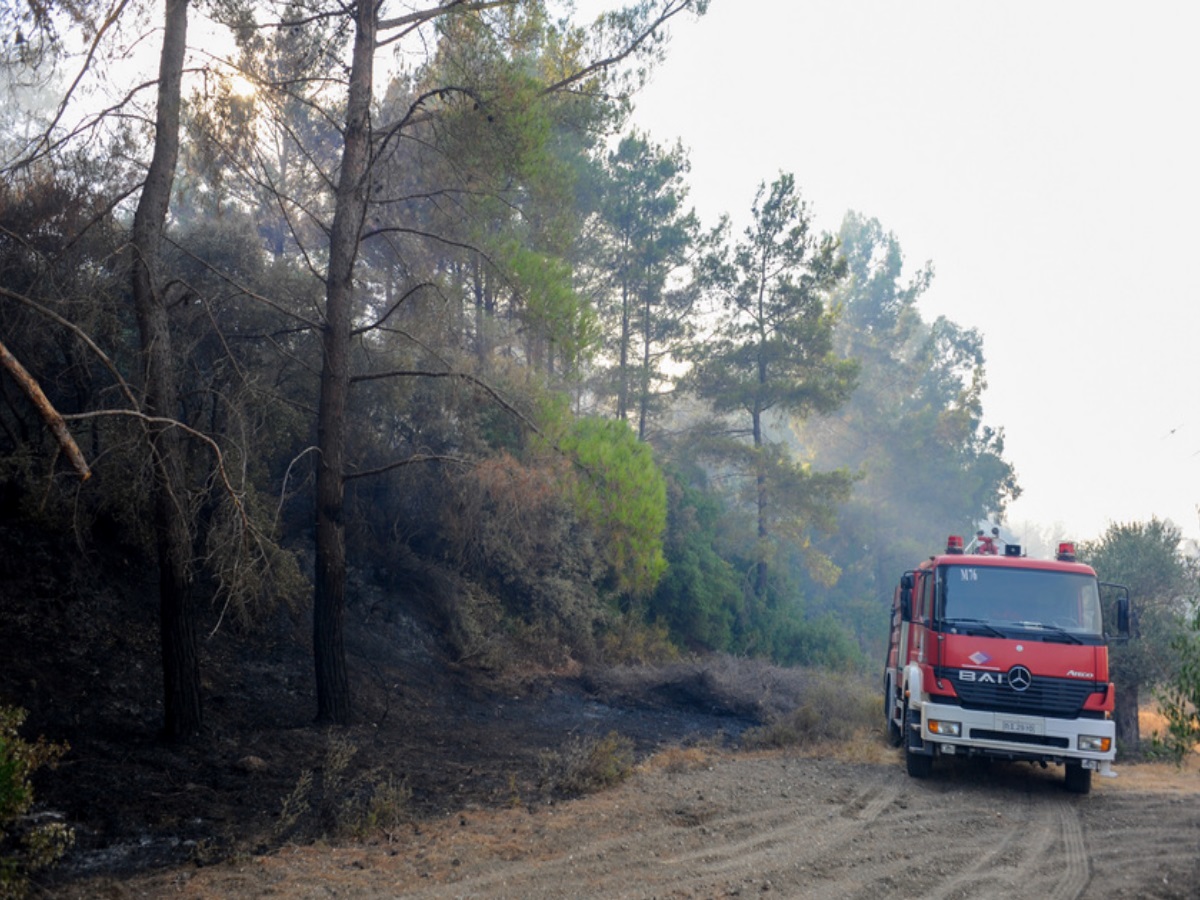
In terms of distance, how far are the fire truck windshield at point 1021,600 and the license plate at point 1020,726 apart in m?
1.07

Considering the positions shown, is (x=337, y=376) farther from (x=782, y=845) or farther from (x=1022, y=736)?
(x=1022, y=736)

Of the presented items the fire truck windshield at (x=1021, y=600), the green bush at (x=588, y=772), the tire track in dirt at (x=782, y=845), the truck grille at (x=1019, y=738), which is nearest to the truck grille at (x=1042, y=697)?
the truck grille at (x=1019, y=738)

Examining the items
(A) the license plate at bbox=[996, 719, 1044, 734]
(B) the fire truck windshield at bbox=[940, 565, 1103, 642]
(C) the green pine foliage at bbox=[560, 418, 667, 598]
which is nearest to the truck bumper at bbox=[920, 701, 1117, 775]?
(A) the license plate at bbox=[996, 719, 1044, 734]

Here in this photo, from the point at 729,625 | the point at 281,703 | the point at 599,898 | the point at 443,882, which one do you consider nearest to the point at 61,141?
the point at 281,703

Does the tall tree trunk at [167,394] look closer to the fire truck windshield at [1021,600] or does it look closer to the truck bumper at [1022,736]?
the truck bumper at [1022,736]

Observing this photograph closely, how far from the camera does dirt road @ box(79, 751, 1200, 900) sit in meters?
6.86

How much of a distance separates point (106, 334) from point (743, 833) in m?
9.67

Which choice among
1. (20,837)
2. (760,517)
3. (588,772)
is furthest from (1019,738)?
(760,517)

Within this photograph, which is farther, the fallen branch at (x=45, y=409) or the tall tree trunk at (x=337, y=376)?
the tall tree trunk at (x=337, y=376)

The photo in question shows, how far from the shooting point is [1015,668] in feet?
35.8

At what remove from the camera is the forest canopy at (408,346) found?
10.7 m

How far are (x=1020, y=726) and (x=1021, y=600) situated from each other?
5.02ft

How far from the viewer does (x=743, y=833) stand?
8492 millimetres

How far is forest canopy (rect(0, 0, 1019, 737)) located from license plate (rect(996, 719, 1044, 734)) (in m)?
6.27
